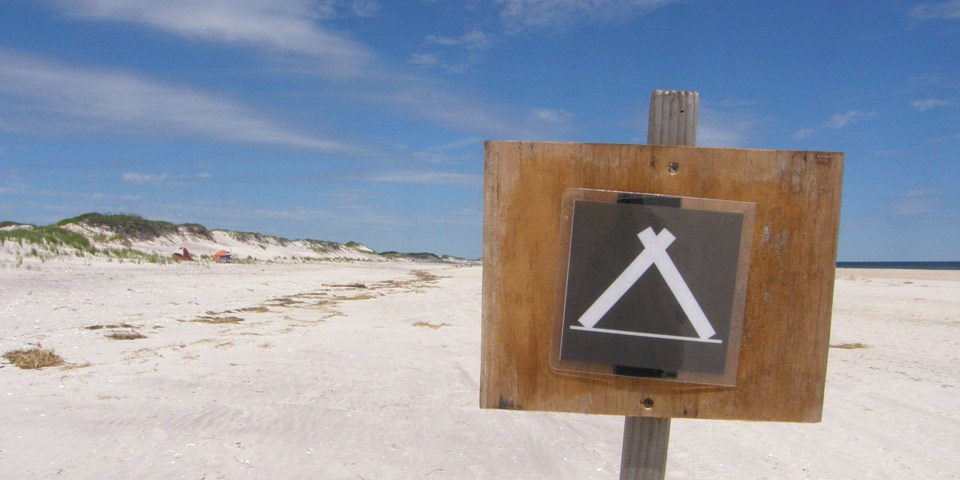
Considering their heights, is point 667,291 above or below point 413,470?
above

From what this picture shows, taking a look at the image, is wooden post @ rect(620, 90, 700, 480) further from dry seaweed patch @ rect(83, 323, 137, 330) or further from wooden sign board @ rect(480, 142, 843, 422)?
dry seaweed patch @ rect(83, 323, 137, 330)

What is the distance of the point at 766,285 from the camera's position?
185cm

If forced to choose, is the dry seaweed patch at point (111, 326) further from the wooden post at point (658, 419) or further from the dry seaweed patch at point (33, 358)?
the wooden post at point (658, 419)

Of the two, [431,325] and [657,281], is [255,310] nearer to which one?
[431,325]

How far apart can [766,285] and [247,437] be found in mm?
3770

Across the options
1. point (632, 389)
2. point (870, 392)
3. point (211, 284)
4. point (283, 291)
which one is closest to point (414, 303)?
point (283, 291)

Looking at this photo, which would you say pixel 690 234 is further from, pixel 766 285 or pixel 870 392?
pixel 870 392

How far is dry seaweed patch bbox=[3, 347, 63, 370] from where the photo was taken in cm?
589

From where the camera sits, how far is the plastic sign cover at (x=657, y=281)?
1837 mm

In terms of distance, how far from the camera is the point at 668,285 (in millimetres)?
1837

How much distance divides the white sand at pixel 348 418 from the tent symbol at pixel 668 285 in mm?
2625

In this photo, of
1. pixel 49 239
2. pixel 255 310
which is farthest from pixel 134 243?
pixel 255 310

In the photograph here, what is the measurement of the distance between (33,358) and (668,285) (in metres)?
6.16

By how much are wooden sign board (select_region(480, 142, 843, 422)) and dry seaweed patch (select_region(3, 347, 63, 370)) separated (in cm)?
560
